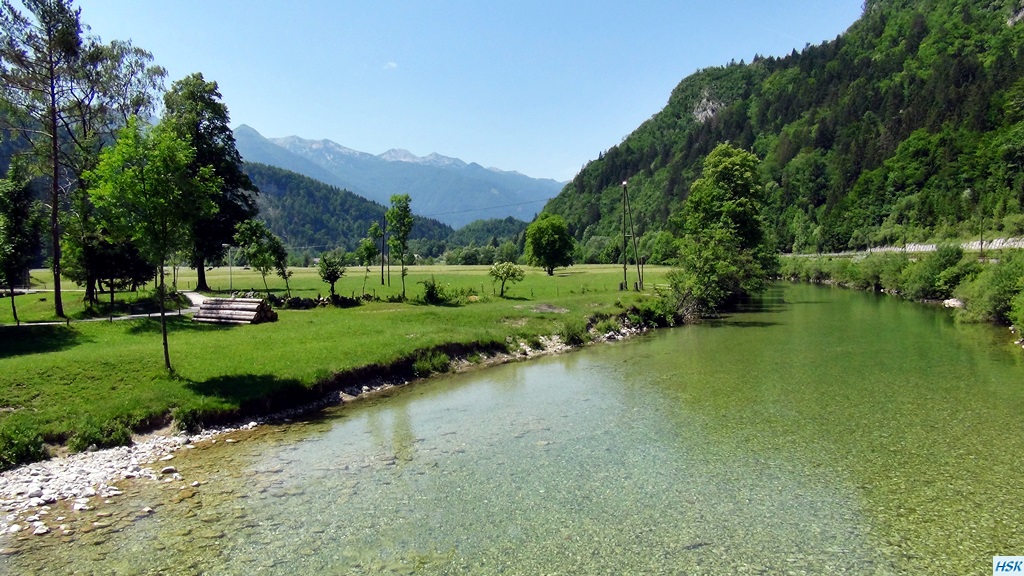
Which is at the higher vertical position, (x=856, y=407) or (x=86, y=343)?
(x=86, y=343)

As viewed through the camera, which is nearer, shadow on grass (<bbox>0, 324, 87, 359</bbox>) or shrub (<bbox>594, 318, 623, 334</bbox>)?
shadow on grass (<bbox>0, 324, 87, 359</bbox>)

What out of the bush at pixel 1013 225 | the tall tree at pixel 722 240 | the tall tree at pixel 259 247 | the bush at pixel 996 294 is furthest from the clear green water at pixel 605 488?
the bush at pixel 1013 225

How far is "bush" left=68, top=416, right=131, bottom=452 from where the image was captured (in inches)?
682

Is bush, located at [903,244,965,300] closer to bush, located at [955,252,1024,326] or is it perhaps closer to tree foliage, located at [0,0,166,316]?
bush, located at [955,252,1024,326]

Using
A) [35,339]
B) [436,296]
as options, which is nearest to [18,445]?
[35,339]

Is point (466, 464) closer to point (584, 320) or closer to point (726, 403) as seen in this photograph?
point (726, 403)

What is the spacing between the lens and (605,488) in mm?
14805

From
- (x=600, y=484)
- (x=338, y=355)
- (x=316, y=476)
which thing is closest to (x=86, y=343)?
(x=338, y=355)

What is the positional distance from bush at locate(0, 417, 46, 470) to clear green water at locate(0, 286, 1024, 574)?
4352 millimetres

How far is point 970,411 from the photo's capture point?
68.5 feet

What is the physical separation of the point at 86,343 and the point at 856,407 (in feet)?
113

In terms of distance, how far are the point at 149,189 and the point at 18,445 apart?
Answer: 9.48 m

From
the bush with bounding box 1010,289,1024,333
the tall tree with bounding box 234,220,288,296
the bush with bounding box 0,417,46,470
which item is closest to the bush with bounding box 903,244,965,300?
the bush with bounding box 1010,289,1024,333

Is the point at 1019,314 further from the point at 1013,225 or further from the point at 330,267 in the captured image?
the point at 1013,225
